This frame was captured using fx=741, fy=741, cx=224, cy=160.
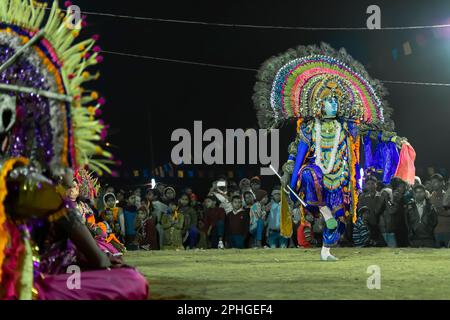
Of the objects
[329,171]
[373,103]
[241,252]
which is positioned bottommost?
[241,252]

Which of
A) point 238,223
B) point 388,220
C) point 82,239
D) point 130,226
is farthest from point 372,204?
point 82,239

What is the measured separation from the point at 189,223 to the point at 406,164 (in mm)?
5515

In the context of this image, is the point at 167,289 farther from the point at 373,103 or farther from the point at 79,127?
the point at 373,103

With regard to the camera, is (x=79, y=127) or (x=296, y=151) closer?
(x=79, y=127)

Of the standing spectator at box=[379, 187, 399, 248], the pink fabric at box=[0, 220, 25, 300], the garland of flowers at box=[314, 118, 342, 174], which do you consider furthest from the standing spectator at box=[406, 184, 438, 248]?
the pink fabric at box=[0, 220, 25, 300]

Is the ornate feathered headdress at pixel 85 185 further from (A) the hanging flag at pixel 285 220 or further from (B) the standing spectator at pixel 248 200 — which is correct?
(B) the standing spectator at pixel 248 200

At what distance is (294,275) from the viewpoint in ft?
23.8

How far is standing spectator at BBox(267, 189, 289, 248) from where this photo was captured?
44.6 feet

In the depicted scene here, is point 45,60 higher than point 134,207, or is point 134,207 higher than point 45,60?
point 45,60

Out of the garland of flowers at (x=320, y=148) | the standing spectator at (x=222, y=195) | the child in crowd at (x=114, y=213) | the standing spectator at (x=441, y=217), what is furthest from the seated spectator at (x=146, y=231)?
the garland of flowers at (x=320, y=148)

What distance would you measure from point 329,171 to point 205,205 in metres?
5.48

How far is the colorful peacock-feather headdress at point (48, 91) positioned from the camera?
4.15 meters

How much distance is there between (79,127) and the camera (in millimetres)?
4160
